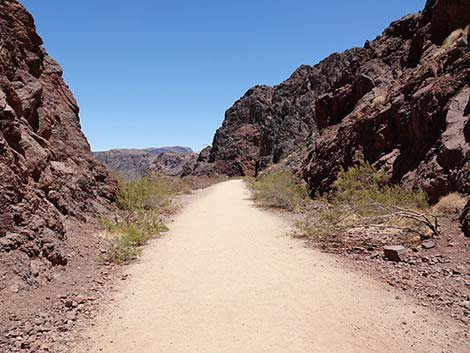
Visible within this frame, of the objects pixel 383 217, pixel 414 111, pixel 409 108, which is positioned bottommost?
pixel 383 217

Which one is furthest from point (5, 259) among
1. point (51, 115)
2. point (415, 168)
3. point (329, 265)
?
point (415, 168)

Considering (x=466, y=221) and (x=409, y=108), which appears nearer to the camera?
(x=466, y=221)

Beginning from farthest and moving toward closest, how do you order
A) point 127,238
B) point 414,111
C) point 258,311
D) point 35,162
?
1. point 414,111
2. point 127,238
3. point 35,162
4. point 258,311

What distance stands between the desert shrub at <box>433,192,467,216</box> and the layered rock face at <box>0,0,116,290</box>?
29.1ft

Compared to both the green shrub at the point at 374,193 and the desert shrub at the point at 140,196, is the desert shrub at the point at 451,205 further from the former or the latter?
the desert shrub at the point at 140,196

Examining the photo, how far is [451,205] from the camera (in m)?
9.28

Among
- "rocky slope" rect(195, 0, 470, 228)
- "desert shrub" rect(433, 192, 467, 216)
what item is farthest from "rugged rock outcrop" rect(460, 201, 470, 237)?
"desert shrub" rect(433, 192, 467, 216)

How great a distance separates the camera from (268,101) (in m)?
75.5

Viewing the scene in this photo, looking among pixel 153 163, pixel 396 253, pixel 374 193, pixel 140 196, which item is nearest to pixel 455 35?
pixel 374 193

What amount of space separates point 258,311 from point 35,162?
20.1ft

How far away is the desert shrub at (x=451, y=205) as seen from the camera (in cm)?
903

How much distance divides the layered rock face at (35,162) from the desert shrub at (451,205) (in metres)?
8.87

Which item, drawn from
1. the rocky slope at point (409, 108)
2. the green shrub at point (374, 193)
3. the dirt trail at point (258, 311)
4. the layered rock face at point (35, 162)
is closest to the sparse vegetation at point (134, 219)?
the dirt trail at point (258, 311)

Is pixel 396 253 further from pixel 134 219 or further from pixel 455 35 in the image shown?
pixel 455 35
